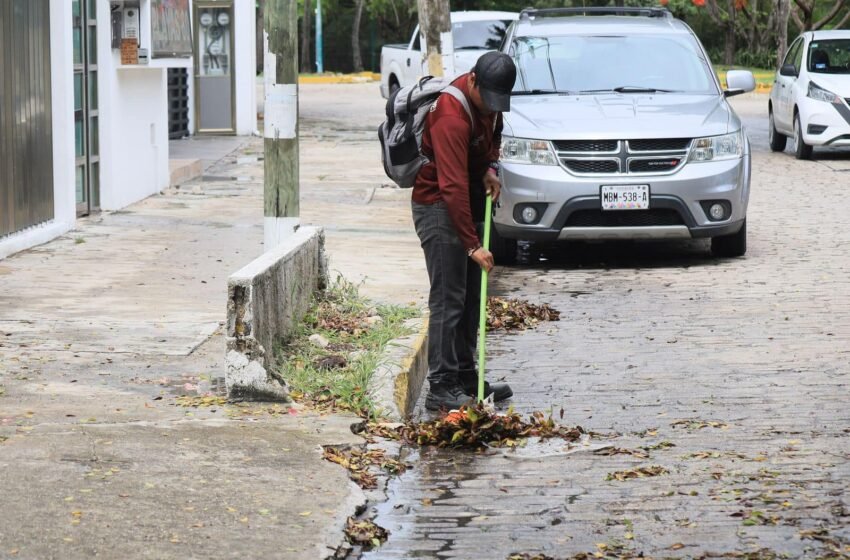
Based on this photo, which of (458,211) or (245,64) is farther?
(245,64)

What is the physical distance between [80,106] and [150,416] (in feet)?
25.5

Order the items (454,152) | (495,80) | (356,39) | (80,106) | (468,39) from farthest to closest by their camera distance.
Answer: (356,39) → (468,39) → (80,106) → (454,152) → (495,80)

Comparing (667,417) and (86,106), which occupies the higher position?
(86,106)

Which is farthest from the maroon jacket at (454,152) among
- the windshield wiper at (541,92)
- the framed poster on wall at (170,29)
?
the framed poster on wall at (170,29)

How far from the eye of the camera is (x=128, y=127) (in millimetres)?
14719

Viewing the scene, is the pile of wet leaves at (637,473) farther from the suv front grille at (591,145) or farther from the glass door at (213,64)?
the glass door at (213,64)

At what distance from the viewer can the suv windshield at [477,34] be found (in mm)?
23312

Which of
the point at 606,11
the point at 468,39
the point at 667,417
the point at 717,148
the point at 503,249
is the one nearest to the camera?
the point at 667,417

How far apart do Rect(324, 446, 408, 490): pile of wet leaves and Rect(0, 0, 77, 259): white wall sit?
22.0 ft

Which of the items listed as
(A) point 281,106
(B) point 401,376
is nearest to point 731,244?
(A) point 281,106

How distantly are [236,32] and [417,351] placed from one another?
58.2ft

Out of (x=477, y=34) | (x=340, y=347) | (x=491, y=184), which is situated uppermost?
(x=477, y=34)

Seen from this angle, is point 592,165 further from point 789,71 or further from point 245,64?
point 245,64

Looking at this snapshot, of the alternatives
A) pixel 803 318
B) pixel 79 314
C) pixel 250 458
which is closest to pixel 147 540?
pixel 250 458
